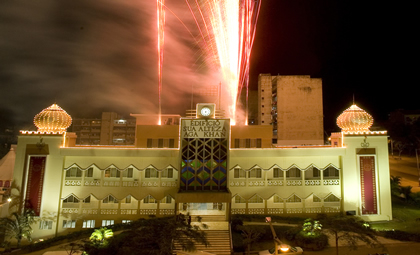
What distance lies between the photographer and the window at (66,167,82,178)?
17.9 meters

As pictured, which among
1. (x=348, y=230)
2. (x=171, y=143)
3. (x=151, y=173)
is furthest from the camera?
(x=171, y=143)

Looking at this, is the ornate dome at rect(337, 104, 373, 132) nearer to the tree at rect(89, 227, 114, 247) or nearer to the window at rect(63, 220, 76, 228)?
the tree at rect(89, 227, 114, 247)

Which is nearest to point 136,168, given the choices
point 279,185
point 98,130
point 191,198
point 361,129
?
point 191,198

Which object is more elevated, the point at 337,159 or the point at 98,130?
the point at 98,130

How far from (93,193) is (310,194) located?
48.0ft

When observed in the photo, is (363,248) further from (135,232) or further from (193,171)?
(135,232)

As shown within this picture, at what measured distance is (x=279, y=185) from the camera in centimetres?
1808

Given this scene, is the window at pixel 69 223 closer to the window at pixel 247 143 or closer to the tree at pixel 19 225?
the tree at pixel 19 225

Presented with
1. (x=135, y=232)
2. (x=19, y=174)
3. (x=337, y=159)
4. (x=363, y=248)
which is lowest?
(x=363, y=248)

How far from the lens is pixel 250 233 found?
1290cm

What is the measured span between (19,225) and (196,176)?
11089 millimetres

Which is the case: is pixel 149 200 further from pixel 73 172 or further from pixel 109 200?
pixel 73 172

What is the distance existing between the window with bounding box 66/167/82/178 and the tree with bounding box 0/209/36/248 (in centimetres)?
297

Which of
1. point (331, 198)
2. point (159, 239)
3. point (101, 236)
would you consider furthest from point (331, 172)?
point (101, 236)
